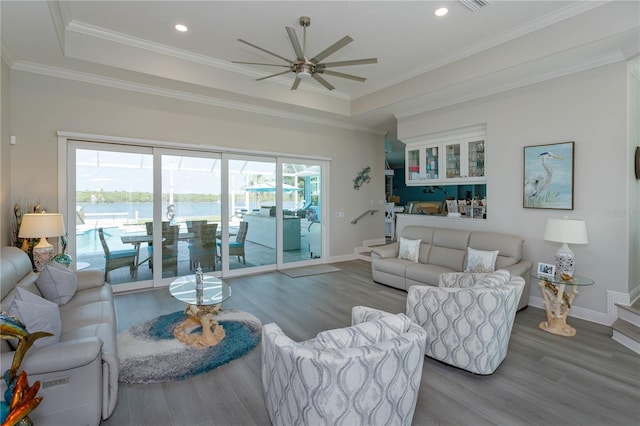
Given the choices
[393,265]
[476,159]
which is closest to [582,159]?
[476,159]

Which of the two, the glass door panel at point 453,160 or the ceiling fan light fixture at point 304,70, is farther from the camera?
the glass door panel at point 453,160

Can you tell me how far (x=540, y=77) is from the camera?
4.25 meters

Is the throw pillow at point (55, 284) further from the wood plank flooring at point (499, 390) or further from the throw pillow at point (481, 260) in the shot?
the throw pillow at point (481, 260)

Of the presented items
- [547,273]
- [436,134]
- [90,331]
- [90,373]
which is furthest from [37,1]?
[547,273]

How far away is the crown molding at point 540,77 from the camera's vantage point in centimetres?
368

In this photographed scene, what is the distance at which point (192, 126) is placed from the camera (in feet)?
17.5

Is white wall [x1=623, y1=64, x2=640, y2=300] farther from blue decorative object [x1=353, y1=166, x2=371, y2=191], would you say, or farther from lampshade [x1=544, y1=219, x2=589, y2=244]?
blue decorative object [x1=353, y1=166, x2=371, y2=191]

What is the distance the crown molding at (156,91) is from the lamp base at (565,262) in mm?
4800

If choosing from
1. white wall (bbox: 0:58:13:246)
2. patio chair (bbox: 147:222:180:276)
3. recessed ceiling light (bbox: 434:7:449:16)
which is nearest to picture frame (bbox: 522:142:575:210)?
recessed ceiling light (bbox: 434:7:449:16)

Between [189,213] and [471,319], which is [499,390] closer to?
[471,319]

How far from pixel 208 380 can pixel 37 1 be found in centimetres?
371

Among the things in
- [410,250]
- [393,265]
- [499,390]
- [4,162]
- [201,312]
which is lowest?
[499,390]

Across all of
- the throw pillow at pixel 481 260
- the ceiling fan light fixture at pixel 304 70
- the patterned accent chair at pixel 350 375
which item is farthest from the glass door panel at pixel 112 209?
the throw pillow at pixel 481 260

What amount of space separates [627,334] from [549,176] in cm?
204
